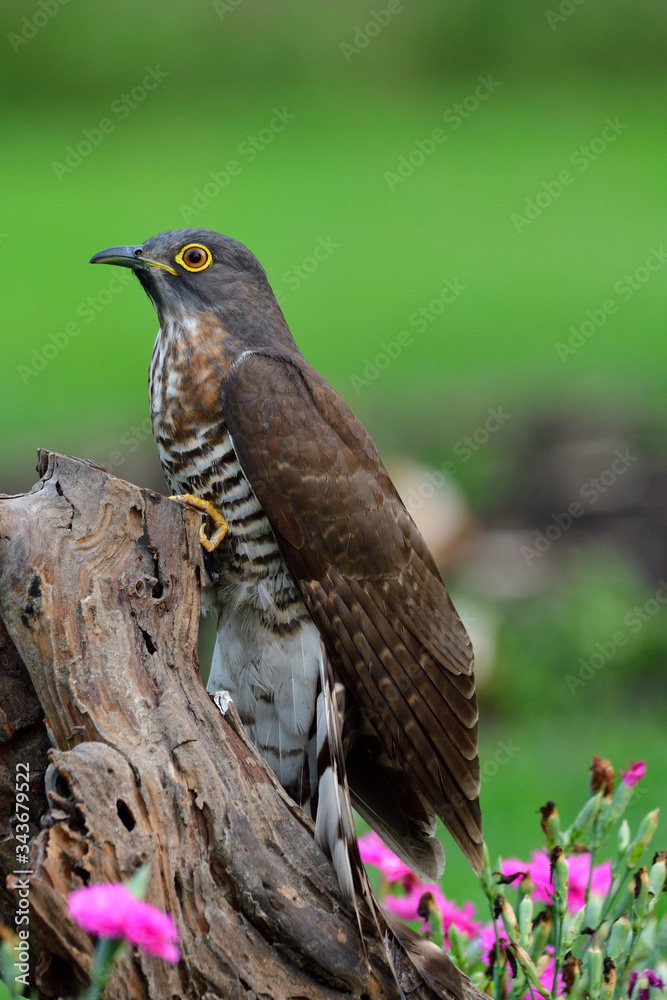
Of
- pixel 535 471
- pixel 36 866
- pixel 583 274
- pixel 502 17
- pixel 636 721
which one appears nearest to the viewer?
pixel 36 866

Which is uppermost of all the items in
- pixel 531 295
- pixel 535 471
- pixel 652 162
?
pixel 652 162

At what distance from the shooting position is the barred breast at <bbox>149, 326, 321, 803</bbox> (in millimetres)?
3162

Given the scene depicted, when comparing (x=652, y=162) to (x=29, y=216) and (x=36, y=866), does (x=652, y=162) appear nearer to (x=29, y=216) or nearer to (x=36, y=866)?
(x=29, y=216)

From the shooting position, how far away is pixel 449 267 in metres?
12.4

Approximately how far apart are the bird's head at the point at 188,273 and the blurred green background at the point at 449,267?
109 inches

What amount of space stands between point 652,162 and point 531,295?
Answer: 6.06m

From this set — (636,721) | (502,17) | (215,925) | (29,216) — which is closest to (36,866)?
(215,925)

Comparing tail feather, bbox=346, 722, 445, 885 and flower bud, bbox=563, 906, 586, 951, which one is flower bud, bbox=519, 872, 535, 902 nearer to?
flower bud, bbox=563, 906, 586, 951

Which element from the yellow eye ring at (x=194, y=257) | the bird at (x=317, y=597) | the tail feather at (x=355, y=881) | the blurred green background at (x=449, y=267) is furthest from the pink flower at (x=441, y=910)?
the yellow eye ring at (x=194, y=257)

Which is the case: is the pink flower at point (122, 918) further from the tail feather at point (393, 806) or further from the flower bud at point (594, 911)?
the tail feather at point (393, 806)

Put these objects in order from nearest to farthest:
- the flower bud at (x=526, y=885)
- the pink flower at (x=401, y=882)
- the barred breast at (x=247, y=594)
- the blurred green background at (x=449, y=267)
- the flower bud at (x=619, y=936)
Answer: the flower bud at (x=619, y=936) → the flower bud at (x=526, y=885) → the pink flower at (x=401, y=882) → the barred breast at (x=247, y=594) → the blurred green background at (x=449, y=267)

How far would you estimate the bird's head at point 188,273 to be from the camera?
3498mm

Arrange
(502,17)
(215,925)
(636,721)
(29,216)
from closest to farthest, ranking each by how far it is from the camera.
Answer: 1. (215,925)
2. (636,721)
3. (29,216)
4. (502,17)

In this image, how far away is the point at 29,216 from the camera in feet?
44.2
